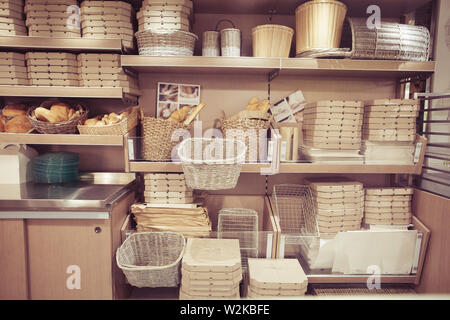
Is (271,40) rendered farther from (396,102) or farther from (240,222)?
(240,222)

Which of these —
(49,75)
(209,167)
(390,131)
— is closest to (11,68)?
(49,75)

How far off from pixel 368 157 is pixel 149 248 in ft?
5.72

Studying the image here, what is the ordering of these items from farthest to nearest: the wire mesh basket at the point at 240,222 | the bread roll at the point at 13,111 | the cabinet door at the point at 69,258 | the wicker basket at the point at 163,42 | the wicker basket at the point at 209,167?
the wire mesh basket at the point at 240,222
the bread roll at the point at 13,111
the wicker basket at the point at 163,42
the cabinet door at the point at 69,258
the wicker basket at the point at 209,167

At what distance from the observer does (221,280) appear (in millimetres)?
1685

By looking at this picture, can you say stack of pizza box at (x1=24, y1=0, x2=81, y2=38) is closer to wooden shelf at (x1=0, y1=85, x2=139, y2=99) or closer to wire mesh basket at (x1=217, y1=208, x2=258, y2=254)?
wooden shelf at (x1=0, y1=85, x2=139, y2=99)

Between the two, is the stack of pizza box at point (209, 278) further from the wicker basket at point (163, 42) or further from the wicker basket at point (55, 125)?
the wicker basket at point (163, 42)

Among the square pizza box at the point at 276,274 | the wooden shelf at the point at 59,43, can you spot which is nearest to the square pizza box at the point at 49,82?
the wooden shelf at the point at 59,43

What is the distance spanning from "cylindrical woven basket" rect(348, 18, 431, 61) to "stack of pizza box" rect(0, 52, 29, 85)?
7.69 feet

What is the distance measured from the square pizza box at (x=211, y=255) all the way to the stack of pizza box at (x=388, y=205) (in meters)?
1.04

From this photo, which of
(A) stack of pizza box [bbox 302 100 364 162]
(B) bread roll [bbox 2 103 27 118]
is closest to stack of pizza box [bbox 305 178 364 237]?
(A) stack of pizza box [bbox 302 100 364 162]

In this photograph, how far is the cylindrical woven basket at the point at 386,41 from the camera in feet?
6.13

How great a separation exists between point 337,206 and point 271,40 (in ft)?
4.22
